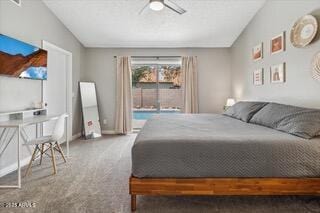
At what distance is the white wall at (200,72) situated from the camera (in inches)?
232

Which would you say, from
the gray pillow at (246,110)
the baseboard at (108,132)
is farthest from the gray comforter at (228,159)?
the baseboard at (108,132)

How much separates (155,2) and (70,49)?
9.33ft

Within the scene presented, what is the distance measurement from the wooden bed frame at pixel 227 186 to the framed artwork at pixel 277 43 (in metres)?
2.23

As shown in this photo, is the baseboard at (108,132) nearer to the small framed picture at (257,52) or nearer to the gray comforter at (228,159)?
the small framed picture at (257,52)

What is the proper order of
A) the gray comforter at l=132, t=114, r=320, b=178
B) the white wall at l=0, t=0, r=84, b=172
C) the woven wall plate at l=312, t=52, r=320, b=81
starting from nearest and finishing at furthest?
the gray comforter at l=132, t=114, r=320, b=178
the woven wall plate at l=312, t=52, r=320, b=81
the white wall at l=0, t=0, r=84, b=172

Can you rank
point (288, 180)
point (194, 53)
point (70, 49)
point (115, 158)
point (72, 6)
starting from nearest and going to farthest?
point (288, 180)
point (115, 158)
point (72, 6)
point (70, 49)
point (194, 53)

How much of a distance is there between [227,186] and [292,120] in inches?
42.8

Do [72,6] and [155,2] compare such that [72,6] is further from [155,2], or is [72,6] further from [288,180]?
[288,180]

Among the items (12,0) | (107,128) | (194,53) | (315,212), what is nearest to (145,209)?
(315,212)

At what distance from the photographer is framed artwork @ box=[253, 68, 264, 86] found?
4.10m

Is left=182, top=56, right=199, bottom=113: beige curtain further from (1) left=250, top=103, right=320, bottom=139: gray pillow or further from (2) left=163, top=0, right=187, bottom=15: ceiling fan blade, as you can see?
(1) left=250, top=103, right=320, bottom=139: gray pillow

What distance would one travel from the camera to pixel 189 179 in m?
1.95

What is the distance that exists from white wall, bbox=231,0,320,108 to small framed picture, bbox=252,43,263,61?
9 centimetres

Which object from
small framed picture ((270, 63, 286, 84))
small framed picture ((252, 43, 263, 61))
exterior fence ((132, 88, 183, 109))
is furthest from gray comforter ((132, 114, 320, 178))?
exterior fence ((132, 88, 183, 109))
